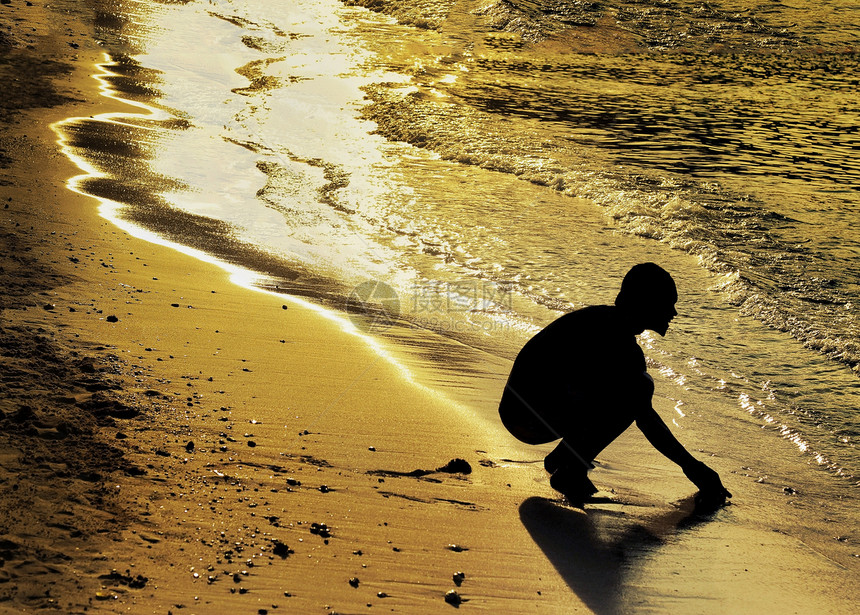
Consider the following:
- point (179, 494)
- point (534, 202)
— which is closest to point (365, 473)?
point (179, 494)

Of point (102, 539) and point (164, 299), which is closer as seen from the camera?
point (102, 539)

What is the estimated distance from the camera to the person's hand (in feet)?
12.0

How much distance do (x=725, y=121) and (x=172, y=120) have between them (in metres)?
9.62

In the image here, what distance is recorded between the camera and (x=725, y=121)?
14.4 meters

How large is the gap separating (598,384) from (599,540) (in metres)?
0.68

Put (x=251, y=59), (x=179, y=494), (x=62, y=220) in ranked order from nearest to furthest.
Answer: (x=179, y=494)
(x=62, y=220)
(x=251, y=59)

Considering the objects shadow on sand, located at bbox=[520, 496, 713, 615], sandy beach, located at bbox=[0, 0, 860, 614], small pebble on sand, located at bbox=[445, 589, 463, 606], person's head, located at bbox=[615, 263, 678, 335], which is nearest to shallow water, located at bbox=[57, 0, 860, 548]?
sandy beach, located at bbox=[0, 0, 860, 614]

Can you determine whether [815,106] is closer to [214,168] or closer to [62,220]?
[214,168]

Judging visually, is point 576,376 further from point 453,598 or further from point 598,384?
point 453,598

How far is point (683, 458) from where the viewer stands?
3611 millimetres

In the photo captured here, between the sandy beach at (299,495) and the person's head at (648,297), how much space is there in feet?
2.87

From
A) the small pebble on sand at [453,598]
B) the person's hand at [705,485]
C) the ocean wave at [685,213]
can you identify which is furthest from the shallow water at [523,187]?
the small pebble on sand at [453,598]

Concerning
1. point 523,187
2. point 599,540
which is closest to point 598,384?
point 599,540

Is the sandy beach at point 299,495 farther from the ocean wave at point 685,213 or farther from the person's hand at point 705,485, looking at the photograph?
the ocean wave at point 685,213
